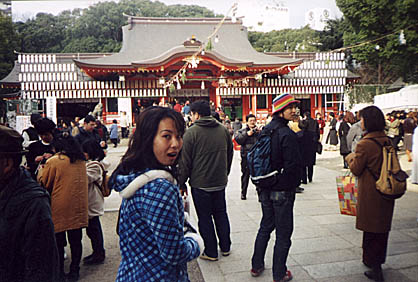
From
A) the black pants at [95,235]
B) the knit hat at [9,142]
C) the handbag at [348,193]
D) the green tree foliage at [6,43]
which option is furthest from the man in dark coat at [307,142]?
the green tree foliage at [6,43]

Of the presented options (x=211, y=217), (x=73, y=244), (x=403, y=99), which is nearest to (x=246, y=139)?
(x=211, y=217)

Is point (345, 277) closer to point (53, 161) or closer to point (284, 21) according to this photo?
point (53, 161)

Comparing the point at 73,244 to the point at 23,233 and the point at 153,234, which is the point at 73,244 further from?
the point at 153,234

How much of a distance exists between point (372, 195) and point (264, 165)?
40.6 inches

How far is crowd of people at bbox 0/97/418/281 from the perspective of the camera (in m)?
1.33

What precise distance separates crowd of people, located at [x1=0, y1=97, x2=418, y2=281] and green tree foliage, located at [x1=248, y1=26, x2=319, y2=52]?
111 feet

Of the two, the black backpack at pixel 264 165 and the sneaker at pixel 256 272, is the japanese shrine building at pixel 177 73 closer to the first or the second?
the black backpack at pixel 264 165

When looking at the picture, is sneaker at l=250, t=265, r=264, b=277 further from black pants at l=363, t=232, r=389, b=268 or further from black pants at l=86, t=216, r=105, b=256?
black pants at l=86, t=216, r=105, b=256

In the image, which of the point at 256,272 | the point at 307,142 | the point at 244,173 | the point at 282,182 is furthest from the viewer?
the point at 307,142

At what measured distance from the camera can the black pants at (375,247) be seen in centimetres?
293

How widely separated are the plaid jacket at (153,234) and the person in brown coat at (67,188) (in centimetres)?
179

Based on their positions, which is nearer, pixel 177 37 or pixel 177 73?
pixel 177 73

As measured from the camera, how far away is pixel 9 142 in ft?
4.63

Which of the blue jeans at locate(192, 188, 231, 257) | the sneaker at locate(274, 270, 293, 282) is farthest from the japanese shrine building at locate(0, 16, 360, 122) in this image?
the sneaker at locate(274, 270, 293, 282)
